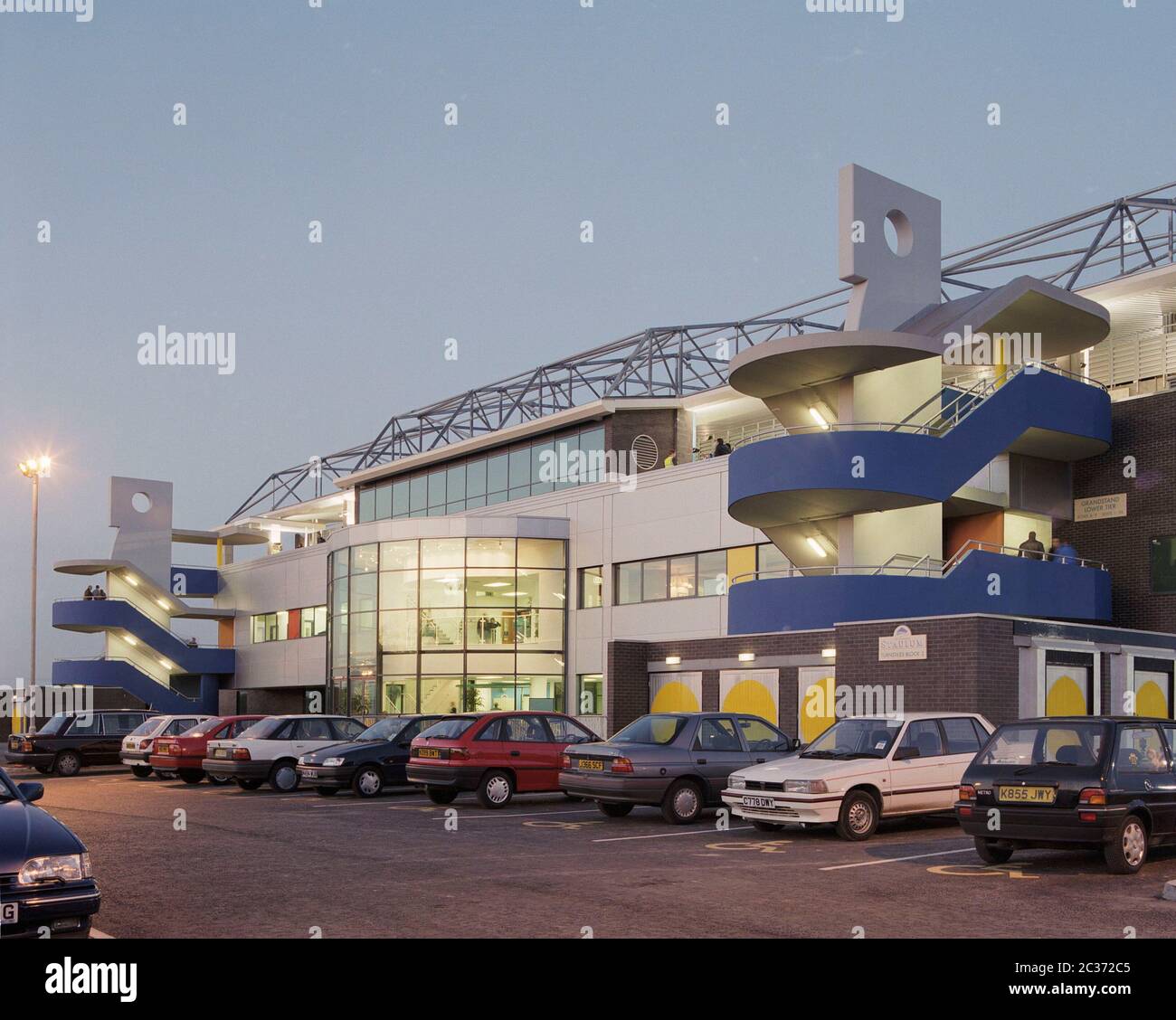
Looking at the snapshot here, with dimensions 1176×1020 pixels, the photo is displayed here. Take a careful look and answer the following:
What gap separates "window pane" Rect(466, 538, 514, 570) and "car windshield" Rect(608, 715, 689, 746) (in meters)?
23.3

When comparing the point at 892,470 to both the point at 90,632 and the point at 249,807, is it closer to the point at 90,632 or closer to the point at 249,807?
the point at 249,807

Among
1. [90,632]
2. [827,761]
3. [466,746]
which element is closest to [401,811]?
[466,746]

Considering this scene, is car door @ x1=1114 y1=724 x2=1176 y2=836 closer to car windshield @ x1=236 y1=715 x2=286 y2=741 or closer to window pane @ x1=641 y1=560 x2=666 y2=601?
car windshield @ x1=236 y1=715 x2=286 y2=741

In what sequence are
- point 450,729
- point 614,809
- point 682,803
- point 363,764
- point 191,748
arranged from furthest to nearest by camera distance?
point 191,748, point 363,764, point 450,729, point 614,809, point 682,803

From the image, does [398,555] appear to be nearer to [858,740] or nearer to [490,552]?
[490,552]

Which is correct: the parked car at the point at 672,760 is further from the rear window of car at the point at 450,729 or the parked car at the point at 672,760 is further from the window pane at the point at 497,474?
the window pane at the point at 497,474

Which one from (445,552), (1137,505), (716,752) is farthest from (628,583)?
(716,752)

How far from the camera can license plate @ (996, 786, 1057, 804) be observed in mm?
13523

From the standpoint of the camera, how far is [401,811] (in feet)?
70.1

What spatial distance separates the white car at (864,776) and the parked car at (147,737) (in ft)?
55.5

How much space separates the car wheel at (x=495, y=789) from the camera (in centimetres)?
2194

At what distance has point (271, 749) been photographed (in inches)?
1053

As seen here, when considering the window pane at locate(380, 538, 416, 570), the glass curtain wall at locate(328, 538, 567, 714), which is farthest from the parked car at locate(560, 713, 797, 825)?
the window pane at locate(380, 538, 416, 570)

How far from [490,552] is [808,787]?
1084 inches
